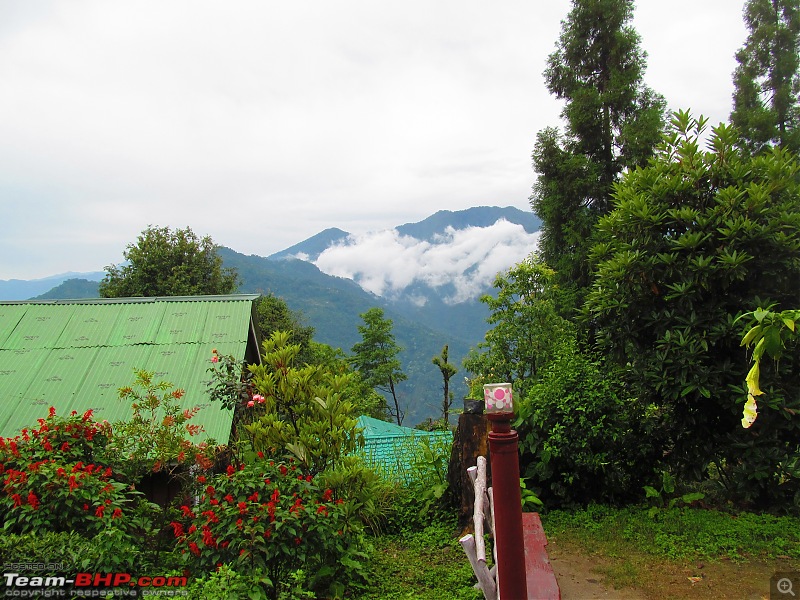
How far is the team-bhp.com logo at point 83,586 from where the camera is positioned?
3.16 metres

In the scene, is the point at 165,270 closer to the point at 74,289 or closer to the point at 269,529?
the point at 269,529

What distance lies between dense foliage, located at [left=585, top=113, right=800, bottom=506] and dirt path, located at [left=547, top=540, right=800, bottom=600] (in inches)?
45.6

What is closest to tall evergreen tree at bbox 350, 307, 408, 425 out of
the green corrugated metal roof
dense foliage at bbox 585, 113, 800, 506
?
the green corrugated metal roof

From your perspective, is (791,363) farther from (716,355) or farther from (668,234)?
(668,234)

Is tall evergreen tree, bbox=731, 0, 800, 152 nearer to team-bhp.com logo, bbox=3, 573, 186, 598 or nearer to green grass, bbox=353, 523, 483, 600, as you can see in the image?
green grass, bbox=353, 523, 483, 600

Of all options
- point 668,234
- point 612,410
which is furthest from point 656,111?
point 612,410

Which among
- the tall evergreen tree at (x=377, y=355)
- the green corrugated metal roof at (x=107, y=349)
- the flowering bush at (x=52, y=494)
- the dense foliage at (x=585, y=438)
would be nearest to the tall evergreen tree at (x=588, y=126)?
the dense foliage at (x=585, y=438)

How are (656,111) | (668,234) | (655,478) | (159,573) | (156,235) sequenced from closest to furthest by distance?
(159,573) < (668,234) < (655,478) < (656,111) < (156,235)

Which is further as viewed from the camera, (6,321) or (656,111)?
(656,111)

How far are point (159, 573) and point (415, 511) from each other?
310 cm

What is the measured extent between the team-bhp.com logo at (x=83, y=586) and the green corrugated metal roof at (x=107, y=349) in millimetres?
3187

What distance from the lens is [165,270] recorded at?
82.6 ft

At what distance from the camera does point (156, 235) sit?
2583cm

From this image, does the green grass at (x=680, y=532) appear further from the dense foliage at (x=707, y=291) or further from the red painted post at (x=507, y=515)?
the red painted post at (x=507, y=515)
